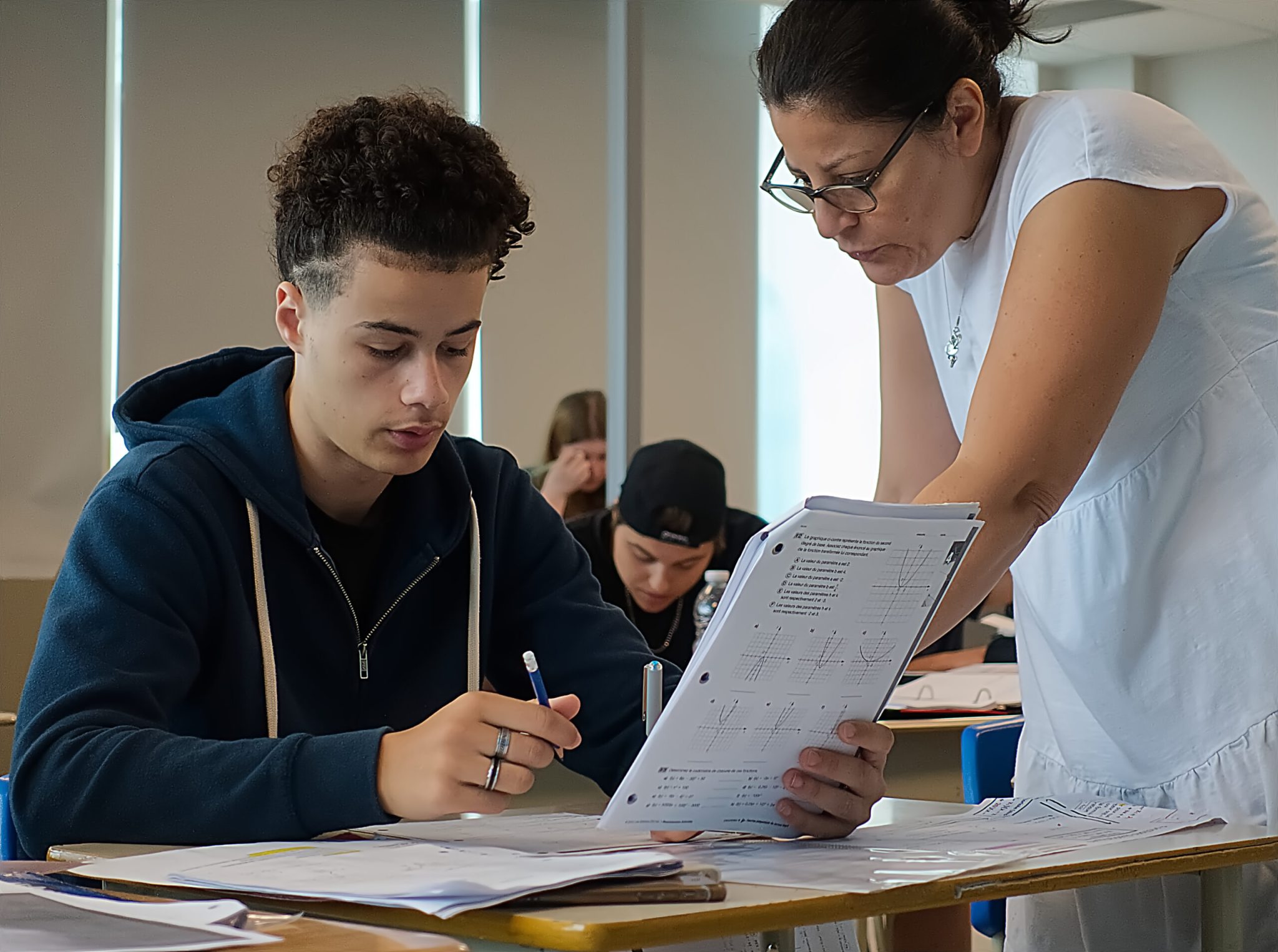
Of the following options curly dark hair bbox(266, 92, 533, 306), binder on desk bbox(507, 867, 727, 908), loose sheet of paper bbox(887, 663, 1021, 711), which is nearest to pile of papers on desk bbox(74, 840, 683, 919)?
binder on desk bbox(507, 867, 727, 908)

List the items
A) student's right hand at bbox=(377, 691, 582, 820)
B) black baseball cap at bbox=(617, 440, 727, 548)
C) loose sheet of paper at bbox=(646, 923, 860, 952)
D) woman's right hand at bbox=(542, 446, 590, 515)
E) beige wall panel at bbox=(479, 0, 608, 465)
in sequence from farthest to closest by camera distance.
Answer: beige wall panel at bbox=(479, 0, 608, 465) → woman's right hand at bbox=(542, 446, 590, 515) → black baseball cap at bbox=(617, 440, 727, 548) → loose sheet of paper at bbox=(646, 923, 860, 952) → student's right hand at bbox=(377, 691, 582, 820)

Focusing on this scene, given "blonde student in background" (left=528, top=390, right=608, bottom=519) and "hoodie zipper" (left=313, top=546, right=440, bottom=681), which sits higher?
"blonde student in background" (left=528, top=390, right=608, bottom=519)

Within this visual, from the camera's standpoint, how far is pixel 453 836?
3.65 ft

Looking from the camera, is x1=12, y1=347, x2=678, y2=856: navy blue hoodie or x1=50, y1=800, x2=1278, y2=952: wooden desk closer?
x1=50, y1=800, x2=1278, y2=952: wooden desk

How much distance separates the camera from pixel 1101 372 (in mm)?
1091

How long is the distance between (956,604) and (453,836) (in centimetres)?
40

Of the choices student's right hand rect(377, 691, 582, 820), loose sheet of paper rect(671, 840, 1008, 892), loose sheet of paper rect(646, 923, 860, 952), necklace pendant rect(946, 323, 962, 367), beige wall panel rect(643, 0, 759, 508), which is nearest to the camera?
loose sheet of paper rect(671, 840, 1008, 892)

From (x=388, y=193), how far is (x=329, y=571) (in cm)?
35

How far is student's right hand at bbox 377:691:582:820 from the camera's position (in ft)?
3.32

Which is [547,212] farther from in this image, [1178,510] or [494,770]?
[494,770]

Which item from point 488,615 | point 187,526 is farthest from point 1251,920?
point 187,526

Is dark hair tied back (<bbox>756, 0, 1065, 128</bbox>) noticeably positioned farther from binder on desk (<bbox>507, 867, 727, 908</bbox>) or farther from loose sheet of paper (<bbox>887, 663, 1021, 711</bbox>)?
loose sheet of paper (<bbox>887, 663, 1021, 711</bbox>)

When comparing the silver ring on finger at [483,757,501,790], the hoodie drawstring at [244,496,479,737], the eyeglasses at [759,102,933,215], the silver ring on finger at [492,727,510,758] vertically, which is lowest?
the silver ring on finger at [483,757,501,790]

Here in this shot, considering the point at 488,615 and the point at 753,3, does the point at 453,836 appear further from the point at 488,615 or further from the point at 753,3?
the point at 753,3
